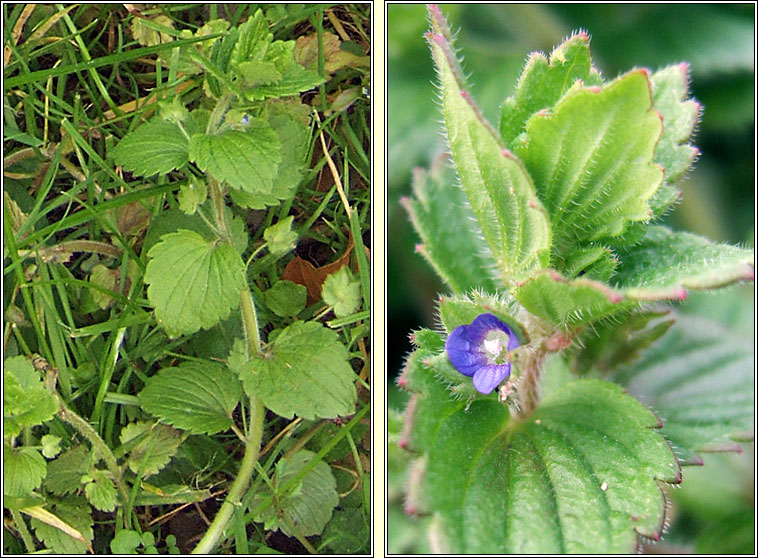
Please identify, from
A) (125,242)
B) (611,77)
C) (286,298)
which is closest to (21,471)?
(125,242)

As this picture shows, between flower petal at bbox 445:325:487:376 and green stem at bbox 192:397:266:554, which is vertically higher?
flower petal at bbox 445:325:487:376

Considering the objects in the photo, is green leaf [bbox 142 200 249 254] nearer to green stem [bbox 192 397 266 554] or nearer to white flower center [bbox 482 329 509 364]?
green stem [bbox 192 397 266 554]

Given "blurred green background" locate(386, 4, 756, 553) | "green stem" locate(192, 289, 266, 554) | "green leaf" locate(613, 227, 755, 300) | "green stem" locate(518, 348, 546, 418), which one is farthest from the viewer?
"blurred green background" locate(386, 4, 756, 553)

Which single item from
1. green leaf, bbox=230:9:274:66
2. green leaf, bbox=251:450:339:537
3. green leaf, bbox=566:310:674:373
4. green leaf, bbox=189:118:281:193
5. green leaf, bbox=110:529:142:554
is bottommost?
green leaf, bbox=110:529:142:554

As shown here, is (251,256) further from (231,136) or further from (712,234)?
(712,234)

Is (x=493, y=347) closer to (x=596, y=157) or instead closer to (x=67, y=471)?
(x=596, y=157)

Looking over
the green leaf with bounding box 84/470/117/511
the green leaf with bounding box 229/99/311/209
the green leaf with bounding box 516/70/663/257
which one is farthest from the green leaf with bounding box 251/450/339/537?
the green leaf with bounding box 516/70/663/257
